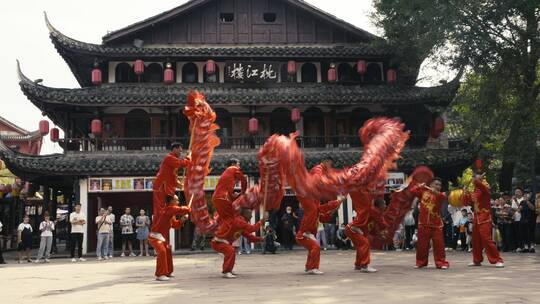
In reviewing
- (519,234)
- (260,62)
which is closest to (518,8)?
(519,234)

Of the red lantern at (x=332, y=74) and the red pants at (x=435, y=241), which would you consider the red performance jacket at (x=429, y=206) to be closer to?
the red pants at (x=435, y=241)

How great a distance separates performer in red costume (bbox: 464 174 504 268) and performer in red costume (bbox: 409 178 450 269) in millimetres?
856

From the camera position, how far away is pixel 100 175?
1912 centimetres

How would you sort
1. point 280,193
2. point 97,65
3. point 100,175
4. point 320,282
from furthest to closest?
point 97,65 → point 100,175 → point 280,193 → point 320,282

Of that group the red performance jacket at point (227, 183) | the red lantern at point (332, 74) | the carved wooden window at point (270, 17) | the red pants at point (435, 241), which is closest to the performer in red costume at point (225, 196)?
the red performance jacket at point (227, 183)

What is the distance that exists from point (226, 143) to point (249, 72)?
3168 millimetres

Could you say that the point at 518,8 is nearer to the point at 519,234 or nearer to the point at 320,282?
the point at 519,234

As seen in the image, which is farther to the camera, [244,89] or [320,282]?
[244,89]

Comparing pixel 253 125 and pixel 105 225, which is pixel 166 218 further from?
pixel 253 125

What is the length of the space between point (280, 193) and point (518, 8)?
34.3 ft

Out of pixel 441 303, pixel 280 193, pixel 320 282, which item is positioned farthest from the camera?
pixel 280 193

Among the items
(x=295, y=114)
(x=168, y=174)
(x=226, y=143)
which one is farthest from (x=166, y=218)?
(x=226, y=143)

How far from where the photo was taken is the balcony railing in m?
20.7

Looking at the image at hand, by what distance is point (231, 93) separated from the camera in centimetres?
2094
